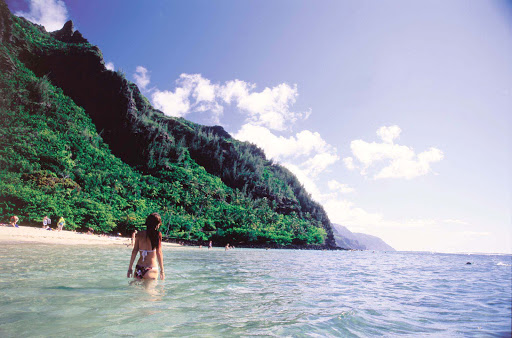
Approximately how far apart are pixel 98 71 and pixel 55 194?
188 feet

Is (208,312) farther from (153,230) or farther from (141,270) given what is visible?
(141,270)

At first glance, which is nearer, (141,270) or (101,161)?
(141,270)

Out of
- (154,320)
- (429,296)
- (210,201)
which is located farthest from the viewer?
(210,201)

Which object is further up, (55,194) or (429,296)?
(55,194)

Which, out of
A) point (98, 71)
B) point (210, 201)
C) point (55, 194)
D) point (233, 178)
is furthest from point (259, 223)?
point (98, 71)

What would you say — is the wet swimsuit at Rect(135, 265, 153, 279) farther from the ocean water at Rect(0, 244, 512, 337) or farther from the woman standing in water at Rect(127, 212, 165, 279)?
the ocean water at Rect(0, 244, 512, 337)

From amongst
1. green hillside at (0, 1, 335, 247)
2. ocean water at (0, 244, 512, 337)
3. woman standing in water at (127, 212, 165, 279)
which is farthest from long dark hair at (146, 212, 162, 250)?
green hillside at (0, 1, 335, 247)

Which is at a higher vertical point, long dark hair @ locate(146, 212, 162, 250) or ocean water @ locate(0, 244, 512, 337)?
long dark hair @ locate(146, 212, 162, 250)

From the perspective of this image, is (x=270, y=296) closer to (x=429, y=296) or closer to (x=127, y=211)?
(x=429, y=296)

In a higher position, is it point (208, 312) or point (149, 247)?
point (149, 247)

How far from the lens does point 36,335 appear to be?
3.88 metres

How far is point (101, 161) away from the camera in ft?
215

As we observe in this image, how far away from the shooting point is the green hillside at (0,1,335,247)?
4456cm

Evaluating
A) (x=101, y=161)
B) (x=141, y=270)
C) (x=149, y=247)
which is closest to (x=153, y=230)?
(x=149, y=247)
